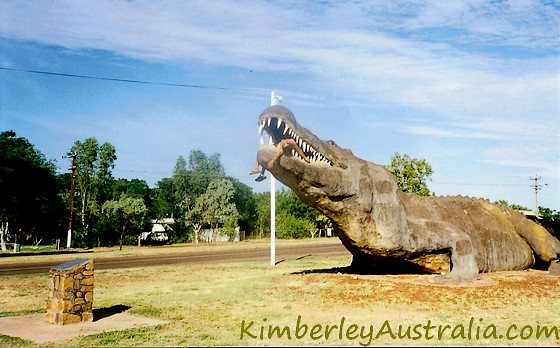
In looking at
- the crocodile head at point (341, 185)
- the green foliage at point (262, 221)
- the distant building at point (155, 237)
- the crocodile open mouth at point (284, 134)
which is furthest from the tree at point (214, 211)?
the crocodile open mouth at point (284, 134)

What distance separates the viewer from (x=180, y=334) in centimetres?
761

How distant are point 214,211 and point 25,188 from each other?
2430cm

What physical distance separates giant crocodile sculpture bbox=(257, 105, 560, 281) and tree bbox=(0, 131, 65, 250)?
1073 inches

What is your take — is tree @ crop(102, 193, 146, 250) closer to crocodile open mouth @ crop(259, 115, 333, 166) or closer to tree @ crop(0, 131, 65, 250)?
tree @ crop(0, 131, 65, 250)

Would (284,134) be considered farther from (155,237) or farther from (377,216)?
(155,237)

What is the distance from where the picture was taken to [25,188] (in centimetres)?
3431

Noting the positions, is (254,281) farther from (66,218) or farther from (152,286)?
(66,218)

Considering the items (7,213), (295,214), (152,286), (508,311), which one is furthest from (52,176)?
(508,311)

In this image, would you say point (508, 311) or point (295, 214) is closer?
point (508, 311)

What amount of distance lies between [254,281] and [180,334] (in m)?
6.44

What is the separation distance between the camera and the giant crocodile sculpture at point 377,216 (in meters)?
10.4

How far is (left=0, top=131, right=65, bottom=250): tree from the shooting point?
3325 cm

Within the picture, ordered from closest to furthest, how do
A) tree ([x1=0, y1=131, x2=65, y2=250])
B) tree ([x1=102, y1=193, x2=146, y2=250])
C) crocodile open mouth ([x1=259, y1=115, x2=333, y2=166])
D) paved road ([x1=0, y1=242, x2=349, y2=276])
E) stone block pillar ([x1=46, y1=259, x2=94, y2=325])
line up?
stone block pillar ([x1=46, y1=259, x2=94, y2=325])
crocodile open mouth ([x1=259, y1=115, x2=333, y2=166])
paved road ([x1=0, y1=242, x2=349, y2=276])
tree ([x1=0, y1=131, x2=65, y2=250])
tree ([x1=102, y1=193, x2=146, y2=250])

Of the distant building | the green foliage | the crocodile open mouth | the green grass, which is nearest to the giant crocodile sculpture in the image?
the crocodile open mouth
